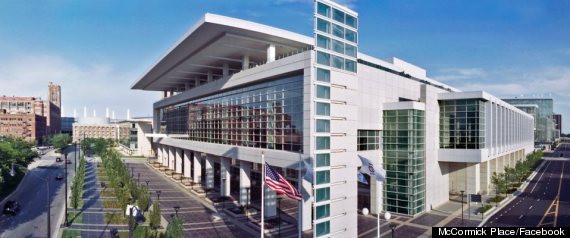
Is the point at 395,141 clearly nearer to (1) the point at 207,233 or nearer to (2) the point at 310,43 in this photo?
(2) the point at 310,43

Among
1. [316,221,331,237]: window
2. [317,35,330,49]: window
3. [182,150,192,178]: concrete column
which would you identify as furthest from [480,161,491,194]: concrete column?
[182,150,192,178]: concrete column

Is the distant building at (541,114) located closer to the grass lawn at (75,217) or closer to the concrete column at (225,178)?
the concrete column at (225,178)

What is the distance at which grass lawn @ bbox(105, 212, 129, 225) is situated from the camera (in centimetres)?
3744

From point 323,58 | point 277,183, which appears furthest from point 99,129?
point 277,183

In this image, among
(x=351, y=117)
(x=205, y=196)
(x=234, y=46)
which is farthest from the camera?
(x=205, y=196)

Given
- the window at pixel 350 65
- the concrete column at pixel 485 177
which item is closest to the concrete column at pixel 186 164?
the window at pixel 350 65

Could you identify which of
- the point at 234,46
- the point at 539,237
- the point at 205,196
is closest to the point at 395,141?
the point at 539,237

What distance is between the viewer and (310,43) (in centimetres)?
4266

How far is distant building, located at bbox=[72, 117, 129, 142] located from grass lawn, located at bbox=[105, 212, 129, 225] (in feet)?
529

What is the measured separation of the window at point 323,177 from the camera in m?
25.2

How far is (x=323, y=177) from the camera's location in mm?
25562

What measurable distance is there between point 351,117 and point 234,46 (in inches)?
780

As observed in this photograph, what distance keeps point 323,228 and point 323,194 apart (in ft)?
8.26

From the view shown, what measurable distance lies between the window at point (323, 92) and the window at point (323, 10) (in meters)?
5.16
